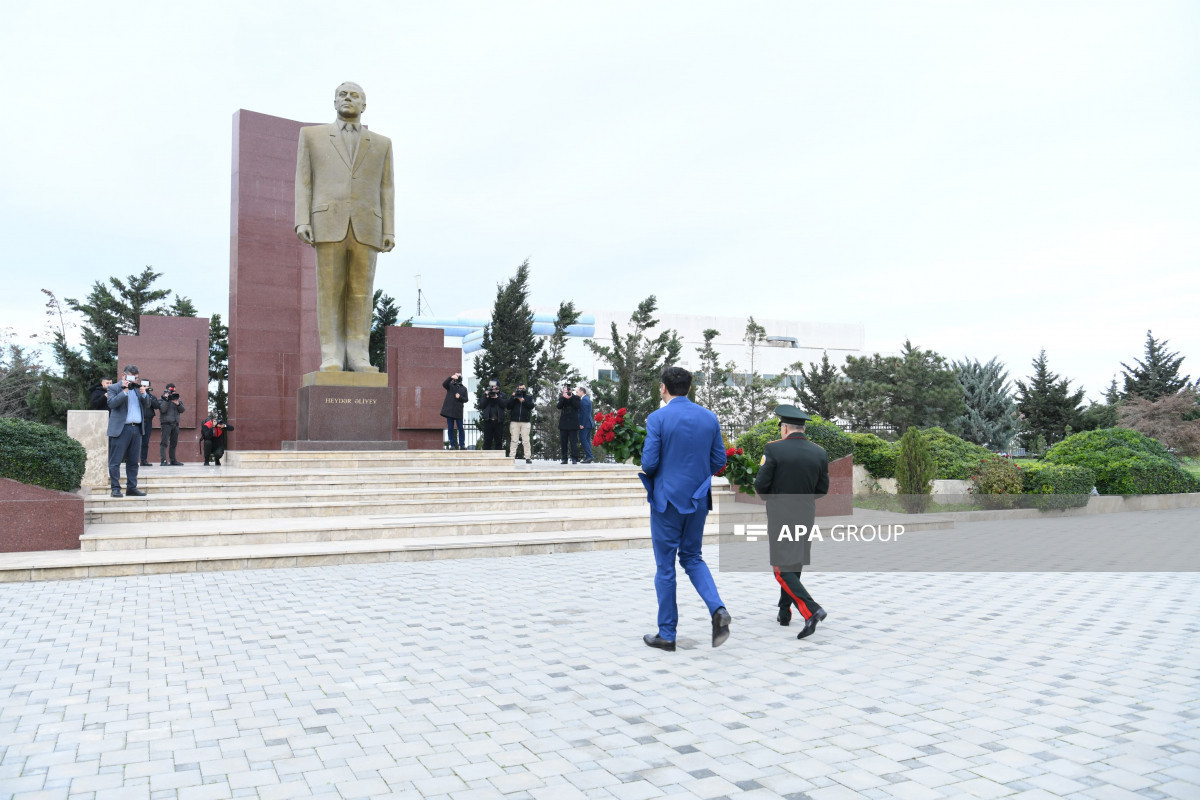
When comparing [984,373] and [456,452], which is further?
[984,373]

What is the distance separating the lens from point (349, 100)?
14.2 metres

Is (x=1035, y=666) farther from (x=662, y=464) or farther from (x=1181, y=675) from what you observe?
(x=662, y=464)

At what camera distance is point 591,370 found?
3158 centimetres

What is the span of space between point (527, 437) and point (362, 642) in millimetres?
11616

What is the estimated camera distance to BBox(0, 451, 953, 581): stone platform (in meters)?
8.26

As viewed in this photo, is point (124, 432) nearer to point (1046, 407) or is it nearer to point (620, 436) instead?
point (620, 436)

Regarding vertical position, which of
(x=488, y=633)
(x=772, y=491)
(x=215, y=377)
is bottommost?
(x=488, y=633)

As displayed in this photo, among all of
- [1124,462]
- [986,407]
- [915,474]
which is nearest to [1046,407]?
[986,407]

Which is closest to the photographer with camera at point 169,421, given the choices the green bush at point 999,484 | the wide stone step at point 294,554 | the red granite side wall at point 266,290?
the red granite side wall at point 266,290

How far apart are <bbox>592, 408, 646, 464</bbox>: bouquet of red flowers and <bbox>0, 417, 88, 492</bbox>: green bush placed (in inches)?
281

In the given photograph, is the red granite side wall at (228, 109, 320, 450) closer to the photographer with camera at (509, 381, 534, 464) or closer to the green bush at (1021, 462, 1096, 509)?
the photographer with camera at (509, 381, 534, 464)

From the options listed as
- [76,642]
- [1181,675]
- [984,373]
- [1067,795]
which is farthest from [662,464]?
[984,373]

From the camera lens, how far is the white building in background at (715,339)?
3276 centimetres

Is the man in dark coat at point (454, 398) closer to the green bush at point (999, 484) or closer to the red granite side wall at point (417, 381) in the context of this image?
the red granite side wall at point (417, 381)
